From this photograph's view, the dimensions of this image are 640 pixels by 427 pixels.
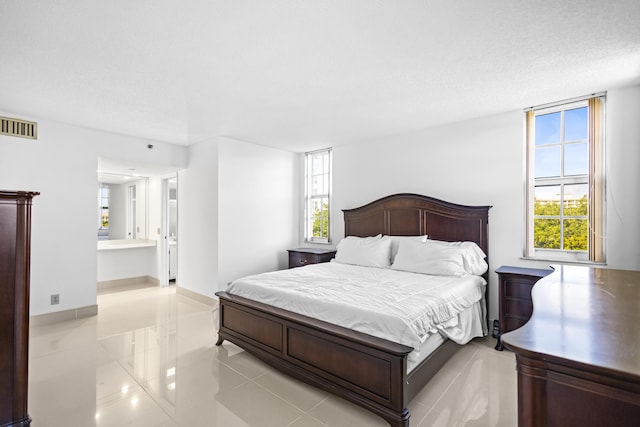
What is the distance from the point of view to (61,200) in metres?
3.97

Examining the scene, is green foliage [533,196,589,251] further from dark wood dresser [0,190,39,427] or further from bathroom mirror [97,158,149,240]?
bathroom mirror [97,158,149,240]

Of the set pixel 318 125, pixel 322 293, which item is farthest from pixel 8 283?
pixel 318 125

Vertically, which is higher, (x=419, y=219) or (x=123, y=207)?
(x=123, y=207)

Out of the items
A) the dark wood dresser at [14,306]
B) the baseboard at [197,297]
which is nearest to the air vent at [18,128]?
the dark wood dresser at [14,306]

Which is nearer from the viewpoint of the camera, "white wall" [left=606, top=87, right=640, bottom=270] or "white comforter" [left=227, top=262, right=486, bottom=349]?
"white comforter" [left=227, top=262, right=486, bottom=349]

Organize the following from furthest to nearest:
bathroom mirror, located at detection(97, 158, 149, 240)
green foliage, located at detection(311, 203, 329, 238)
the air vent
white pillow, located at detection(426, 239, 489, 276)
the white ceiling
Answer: bathroom mirror, located at detection(97, 158, 149, 240), green foliage, located at detection(311, 203, 329, 238), the air vent, white pillow, located at detection(426, 239, 489, 276), the white ceiling

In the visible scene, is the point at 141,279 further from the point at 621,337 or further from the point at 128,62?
the point at 621,337

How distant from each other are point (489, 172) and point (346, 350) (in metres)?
2.82

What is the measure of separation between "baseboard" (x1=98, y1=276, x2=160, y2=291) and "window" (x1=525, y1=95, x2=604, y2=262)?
6.29 meters

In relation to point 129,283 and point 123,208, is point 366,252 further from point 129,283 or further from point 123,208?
point 123,208

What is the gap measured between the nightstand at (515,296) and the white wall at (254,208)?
11.4 ft

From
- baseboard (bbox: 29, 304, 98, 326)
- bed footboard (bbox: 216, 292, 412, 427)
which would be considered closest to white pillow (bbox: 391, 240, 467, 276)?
bed footboard (bbox: 216, 292, 412, 427)

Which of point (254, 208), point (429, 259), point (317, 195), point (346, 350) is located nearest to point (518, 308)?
point (429, 259)

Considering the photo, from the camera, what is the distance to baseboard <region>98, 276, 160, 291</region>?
5.65m
